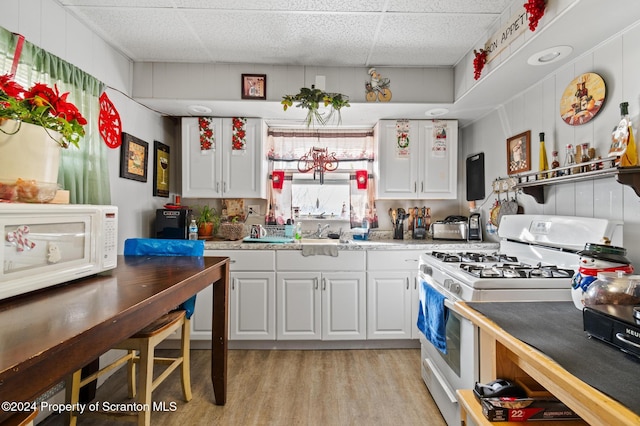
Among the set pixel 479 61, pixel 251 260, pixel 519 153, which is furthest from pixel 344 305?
pixel 479 61

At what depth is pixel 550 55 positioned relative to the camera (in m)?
1.76

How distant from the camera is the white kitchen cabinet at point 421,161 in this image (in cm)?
296

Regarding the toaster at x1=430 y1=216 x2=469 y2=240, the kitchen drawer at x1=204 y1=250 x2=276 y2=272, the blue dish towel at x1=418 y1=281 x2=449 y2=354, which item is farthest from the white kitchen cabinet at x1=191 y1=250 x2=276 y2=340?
the toaster at x1=430 y1=216 x2=469 y2=240

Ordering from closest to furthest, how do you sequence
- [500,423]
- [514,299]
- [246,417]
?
[500,423] → [514,299] → [246,417]

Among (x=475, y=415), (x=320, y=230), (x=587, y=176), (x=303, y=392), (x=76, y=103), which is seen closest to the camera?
(x=475, y=415)

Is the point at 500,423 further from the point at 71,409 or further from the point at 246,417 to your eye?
the point at 71,409

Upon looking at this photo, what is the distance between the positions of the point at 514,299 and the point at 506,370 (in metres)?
0.47

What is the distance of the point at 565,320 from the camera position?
1.00 m

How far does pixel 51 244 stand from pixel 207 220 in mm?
1991

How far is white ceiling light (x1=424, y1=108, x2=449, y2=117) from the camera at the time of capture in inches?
106

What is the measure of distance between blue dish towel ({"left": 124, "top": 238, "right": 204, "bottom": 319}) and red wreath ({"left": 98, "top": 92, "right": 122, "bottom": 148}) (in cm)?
84

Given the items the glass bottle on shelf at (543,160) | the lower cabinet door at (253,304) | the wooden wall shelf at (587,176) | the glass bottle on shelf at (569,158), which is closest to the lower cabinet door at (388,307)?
the lower cabinet door at (253,304)

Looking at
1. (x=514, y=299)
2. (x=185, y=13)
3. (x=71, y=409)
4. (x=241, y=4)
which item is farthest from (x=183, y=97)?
(x=514, y=299)

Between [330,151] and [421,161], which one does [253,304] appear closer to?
[330,151]
